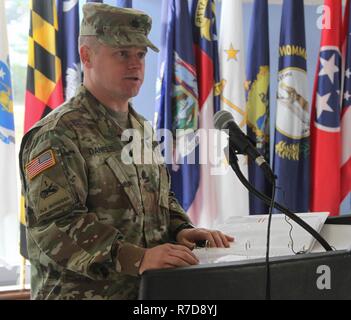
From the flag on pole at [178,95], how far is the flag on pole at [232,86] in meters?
0.17

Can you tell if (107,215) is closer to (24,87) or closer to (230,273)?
(230,273)

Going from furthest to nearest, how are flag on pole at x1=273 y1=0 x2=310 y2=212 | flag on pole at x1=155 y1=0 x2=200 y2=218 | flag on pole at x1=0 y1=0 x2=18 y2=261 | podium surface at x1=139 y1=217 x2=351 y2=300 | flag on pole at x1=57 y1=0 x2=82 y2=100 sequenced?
flag on pole at x1=273 y1=0 x2=310 y2=212
flag on pole at x1=155 y1=0 x2=200 y2=218
flag on pole at x1=57 y1=0 x2=82 y2=100
flag on pole at x1=0 y1=0 x2=18 y2=261
podium surface at x1=139 y1=217 x2=351 y2=300

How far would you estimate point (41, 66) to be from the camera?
2.39 m

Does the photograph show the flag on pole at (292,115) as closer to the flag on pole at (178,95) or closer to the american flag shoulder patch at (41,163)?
the flag on pole at (178,95)

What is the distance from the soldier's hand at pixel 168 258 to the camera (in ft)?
2.91

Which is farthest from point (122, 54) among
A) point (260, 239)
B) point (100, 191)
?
point (260, 239)

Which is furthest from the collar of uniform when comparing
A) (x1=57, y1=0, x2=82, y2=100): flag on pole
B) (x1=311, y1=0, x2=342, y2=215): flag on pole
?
(x1=311, y1=0, x2=342, y2=215): flag on pole

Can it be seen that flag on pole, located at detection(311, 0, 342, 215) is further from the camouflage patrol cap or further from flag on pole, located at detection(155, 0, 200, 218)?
the camouflage patrol cap

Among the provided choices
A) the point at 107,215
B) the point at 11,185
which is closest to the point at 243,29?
the point at 11,185

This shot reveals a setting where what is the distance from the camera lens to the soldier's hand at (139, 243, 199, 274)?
89cm

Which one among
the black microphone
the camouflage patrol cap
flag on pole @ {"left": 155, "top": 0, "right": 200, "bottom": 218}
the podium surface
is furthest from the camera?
flag on pole @ {"left": 155, "top": 0, "right": 200, "bottom": 218}

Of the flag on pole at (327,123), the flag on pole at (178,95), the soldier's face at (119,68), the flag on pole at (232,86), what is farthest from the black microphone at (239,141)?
the flag on pole at (327,123)

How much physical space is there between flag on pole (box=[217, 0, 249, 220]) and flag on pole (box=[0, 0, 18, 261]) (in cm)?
105

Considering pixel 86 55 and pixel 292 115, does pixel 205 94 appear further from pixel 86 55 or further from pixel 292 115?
pixel 86 55
